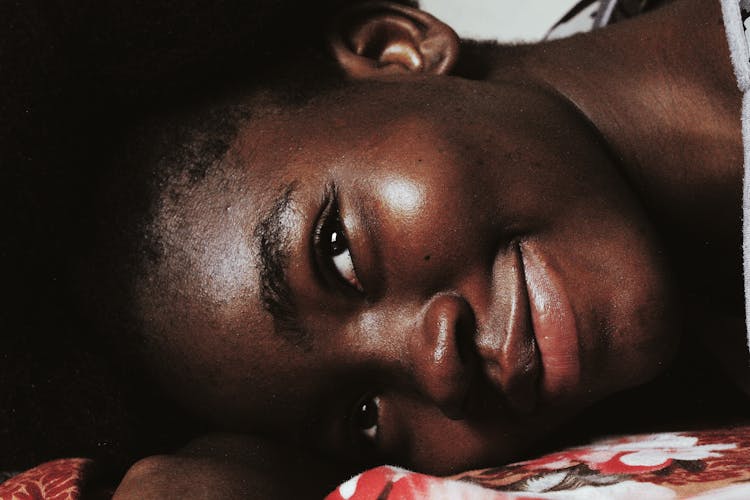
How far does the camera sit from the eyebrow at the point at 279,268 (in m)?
0.73

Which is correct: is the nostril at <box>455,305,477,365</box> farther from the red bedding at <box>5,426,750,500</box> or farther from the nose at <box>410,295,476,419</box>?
the red bedding at <box>5,426,750,500</box>

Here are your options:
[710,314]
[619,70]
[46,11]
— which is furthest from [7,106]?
[710,314]

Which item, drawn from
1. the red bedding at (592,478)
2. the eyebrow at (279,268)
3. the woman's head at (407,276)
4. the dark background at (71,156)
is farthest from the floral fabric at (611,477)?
the dark background at (71,156)

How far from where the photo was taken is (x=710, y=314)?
0.96 m

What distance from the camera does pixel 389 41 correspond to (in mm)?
953

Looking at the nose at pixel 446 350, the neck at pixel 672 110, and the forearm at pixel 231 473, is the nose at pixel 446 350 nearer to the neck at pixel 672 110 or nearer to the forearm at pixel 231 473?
the forearm at pixel 231 473

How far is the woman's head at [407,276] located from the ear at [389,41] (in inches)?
3.6

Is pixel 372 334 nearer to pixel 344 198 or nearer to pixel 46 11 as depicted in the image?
pixel 344 198

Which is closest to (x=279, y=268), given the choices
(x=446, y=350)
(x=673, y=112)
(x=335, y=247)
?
(x=335, y=247)

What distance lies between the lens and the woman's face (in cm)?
71

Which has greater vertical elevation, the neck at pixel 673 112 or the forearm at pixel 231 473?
A: the neck at pixel 673 112

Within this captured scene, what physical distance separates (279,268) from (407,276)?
5.1 inches

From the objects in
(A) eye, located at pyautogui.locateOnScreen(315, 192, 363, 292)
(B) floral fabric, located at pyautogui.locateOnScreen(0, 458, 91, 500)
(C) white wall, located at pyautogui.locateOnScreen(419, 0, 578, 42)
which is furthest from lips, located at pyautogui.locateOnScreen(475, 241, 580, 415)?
(C) white wall, located at pyautogui.locateOnScreen(419, 0, 578, 42)

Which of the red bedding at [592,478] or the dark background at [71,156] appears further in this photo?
the dark background at [71,156]
